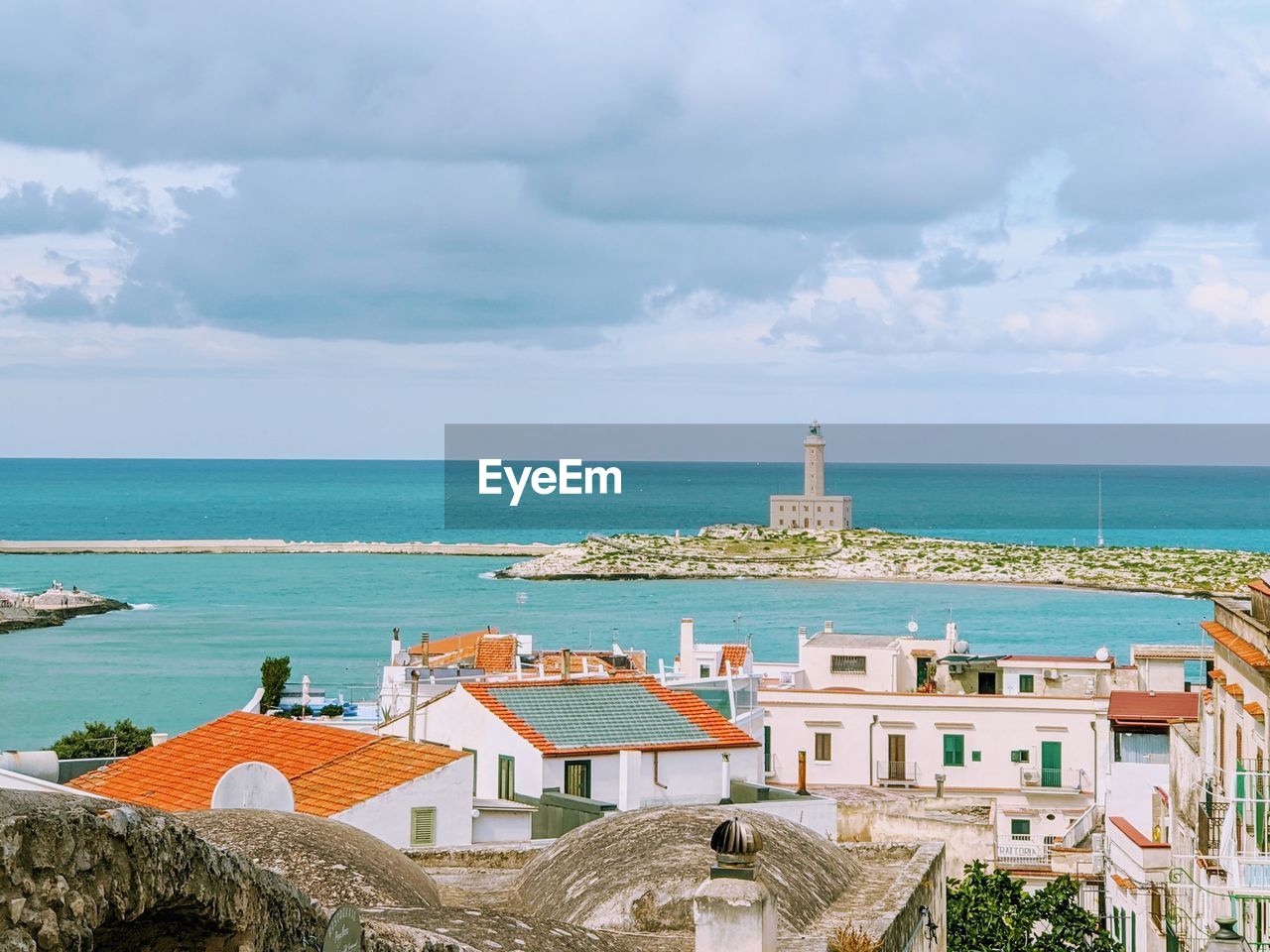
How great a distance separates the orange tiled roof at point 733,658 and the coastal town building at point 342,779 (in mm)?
26180

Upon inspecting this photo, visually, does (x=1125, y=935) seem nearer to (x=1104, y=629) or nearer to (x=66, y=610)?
(x=1104, y=629)

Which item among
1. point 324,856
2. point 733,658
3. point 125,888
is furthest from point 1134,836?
point 733,658

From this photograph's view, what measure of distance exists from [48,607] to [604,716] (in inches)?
3807

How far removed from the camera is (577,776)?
71.9ft

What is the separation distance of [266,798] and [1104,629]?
95346mm

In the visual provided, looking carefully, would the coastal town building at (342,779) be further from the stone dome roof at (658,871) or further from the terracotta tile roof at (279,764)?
the stone dome roof at (658,871)

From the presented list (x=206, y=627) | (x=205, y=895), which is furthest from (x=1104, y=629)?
(x=205, y=895)

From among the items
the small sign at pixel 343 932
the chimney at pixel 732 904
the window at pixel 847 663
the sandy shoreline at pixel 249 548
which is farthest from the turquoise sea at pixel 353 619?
the small sign at pixel 343 932

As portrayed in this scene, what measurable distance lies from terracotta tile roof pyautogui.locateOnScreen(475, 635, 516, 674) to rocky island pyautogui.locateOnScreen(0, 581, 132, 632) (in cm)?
6294

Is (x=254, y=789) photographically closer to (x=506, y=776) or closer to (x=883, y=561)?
(x=506, y=776)

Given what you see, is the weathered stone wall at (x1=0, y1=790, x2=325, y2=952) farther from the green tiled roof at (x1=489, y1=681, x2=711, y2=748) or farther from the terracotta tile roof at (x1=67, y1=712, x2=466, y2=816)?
the green tiled roof at (x1=489, y1=681, x2=711, y2=748)

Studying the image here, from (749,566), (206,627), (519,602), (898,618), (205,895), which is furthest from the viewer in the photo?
(749,566)

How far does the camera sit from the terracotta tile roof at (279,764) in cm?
1798

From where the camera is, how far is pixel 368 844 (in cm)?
936
